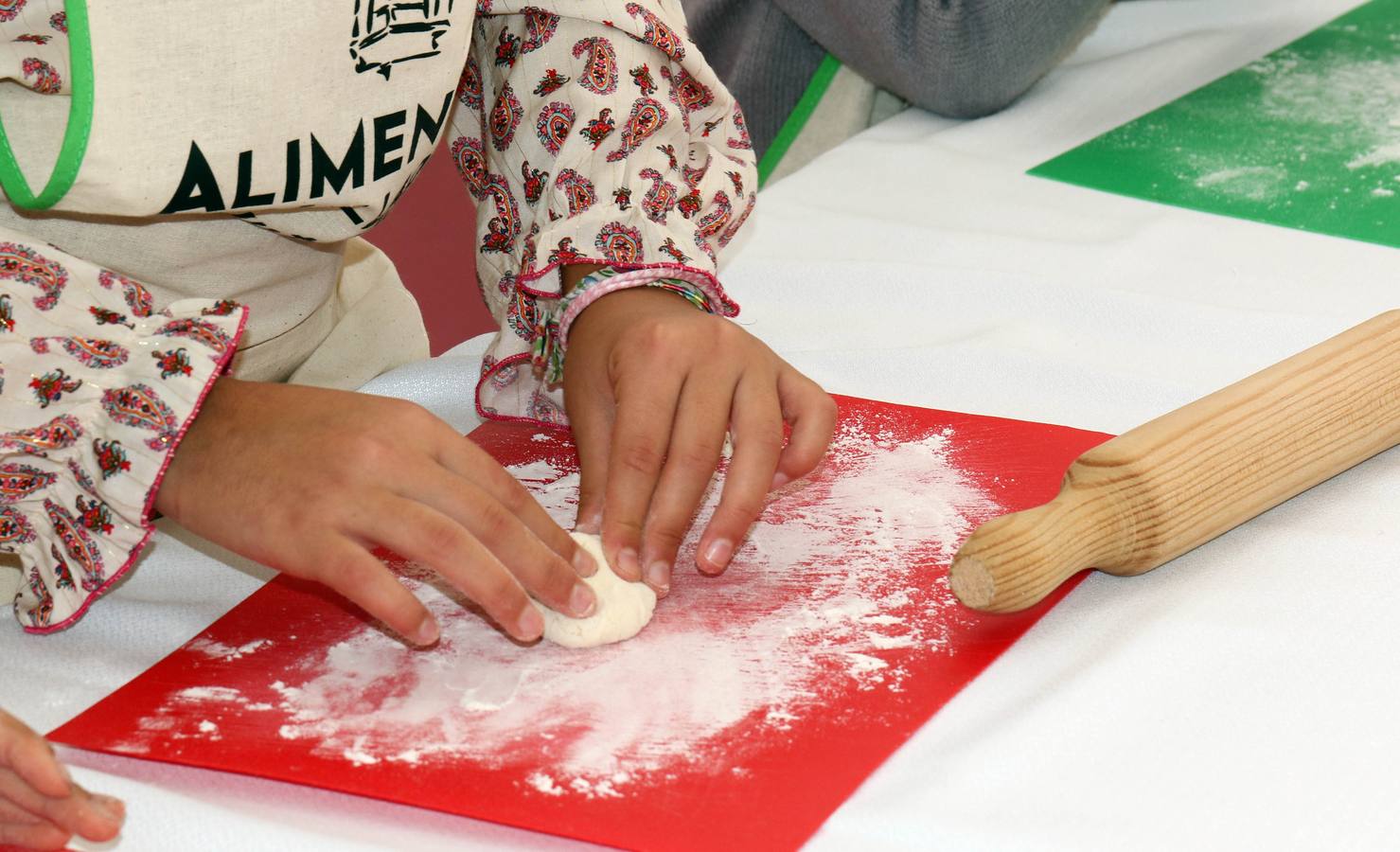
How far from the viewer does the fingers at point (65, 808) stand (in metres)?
0.44

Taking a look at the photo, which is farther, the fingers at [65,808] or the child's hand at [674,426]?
the child's hand at [674,426]

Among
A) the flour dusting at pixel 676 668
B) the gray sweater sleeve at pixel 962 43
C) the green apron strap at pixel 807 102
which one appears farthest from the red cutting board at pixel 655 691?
the green apron strap at pixel 807 102

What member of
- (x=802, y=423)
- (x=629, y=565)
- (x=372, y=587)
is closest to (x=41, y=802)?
(x=372, y=587)

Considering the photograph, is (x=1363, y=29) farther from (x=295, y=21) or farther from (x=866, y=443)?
(x=295, y=21)

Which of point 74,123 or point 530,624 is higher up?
point 74,123

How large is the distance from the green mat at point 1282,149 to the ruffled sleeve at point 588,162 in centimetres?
32

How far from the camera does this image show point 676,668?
55cm

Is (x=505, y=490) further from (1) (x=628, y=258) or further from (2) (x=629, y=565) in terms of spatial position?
(1) (x=628, y=258)

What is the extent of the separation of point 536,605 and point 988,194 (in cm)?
54

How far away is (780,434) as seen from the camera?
0.65 meters

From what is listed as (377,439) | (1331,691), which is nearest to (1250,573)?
(1331,691)

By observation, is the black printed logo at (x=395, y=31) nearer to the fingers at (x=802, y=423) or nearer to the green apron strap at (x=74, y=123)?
the green apron strap at (x=74, y=123)

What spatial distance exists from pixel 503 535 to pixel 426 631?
0.15ft

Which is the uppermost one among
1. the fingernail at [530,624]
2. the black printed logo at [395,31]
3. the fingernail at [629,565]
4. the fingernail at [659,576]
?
the black printed logo at [395,31]
